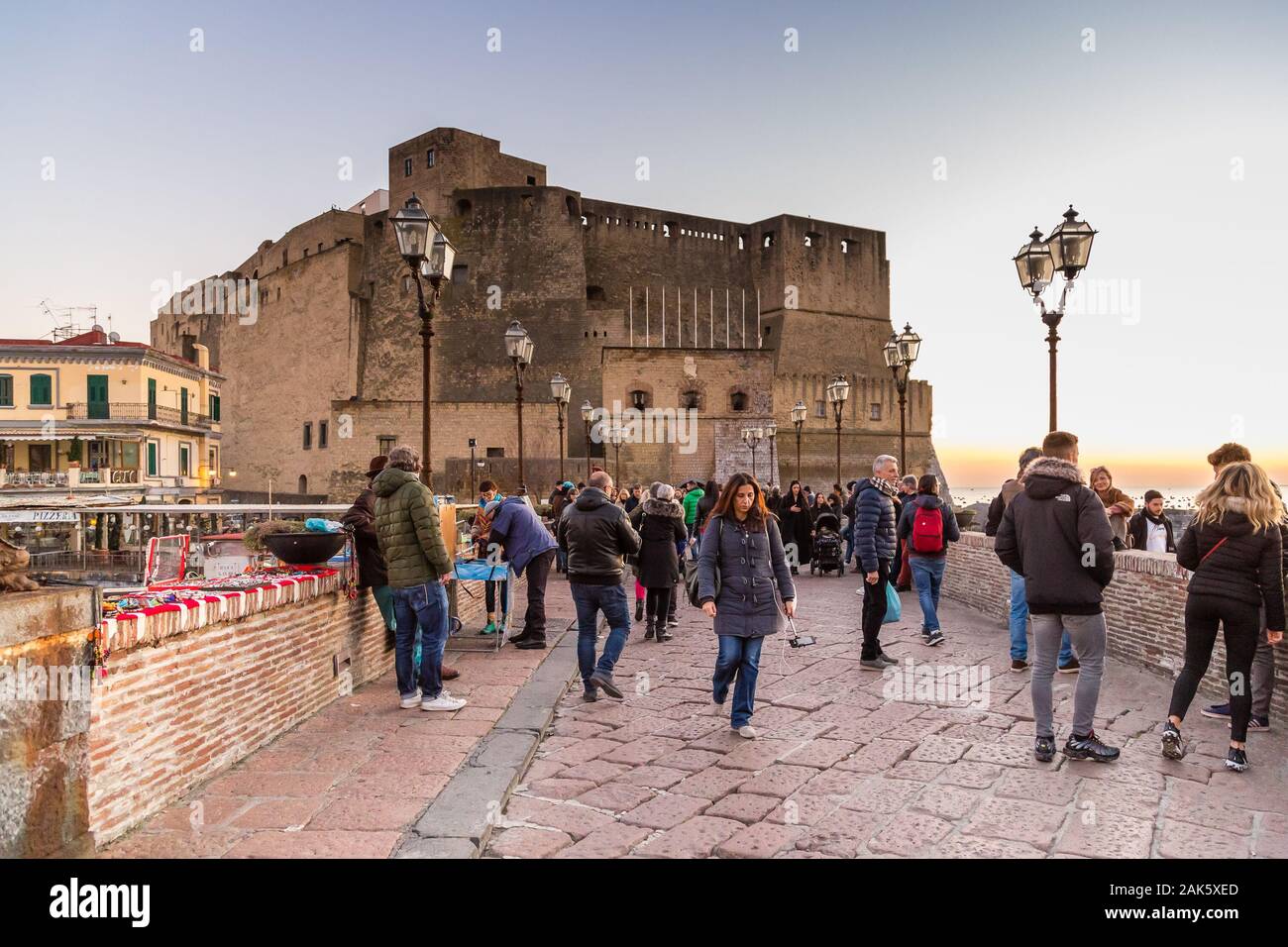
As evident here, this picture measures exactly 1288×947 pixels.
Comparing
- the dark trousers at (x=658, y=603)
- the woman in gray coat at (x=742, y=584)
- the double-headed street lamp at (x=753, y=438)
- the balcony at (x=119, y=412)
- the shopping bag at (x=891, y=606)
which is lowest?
the dark trousers at (x=658, y=603)

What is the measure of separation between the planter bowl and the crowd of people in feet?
0.88

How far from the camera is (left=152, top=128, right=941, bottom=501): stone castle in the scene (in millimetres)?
40156

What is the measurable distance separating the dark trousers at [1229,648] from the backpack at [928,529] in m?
3.35

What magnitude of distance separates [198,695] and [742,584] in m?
2.89

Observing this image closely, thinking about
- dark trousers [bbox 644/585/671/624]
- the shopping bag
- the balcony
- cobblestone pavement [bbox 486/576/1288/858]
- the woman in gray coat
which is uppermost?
the balcony

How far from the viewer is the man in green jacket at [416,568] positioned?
5582mm

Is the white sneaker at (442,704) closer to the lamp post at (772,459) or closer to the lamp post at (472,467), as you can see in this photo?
the lamp post at (472,467)

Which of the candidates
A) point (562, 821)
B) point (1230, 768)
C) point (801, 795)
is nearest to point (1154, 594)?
point (1230, 768)

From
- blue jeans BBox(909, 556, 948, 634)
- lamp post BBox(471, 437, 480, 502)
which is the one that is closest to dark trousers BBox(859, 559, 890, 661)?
blue jeans BBox(909, 556, 948, 634)

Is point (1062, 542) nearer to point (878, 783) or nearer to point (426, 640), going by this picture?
point (878, 783)

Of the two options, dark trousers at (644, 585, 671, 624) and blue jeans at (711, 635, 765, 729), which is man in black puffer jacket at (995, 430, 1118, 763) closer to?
blue jeans at (711, 635, 765, 729)

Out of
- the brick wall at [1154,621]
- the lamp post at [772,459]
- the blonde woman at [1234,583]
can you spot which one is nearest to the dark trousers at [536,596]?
the brick wall at [1154,621]

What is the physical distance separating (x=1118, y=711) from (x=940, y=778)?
2020mm

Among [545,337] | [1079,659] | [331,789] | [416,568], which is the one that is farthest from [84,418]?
[1079,659]
